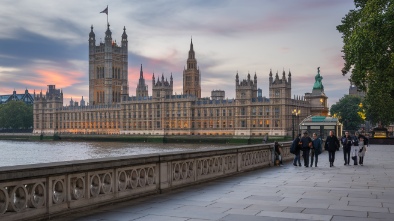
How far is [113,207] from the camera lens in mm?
9469

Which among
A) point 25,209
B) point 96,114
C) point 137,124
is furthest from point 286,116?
point 25,209

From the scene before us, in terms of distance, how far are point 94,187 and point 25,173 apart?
1.94 metres

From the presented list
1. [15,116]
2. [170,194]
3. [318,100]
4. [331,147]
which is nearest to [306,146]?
[331,147]

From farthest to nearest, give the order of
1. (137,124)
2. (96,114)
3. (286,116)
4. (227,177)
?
(96,114)
(137,124)
(286,116)
(227,177)

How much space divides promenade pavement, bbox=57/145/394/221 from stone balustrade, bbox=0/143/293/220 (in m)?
0.27

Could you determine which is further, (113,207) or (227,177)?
(227,177)

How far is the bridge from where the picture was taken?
26.4 feet

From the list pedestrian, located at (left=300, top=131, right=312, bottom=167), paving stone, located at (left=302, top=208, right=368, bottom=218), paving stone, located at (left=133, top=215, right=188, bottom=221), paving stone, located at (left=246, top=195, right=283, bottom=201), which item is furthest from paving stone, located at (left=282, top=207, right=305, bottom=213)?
pedestrian, located at (left=300, top=131, right=312, bottom=167)

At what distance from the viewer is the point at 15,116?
191125mm

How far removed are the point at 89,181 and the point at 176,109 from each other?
462 ft

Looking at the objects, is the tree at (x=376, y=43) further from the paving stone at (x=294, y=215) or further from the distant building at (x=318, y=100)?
the distant building at (x=318, y=100)

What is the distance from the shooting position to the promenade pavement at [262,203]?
8.65 m

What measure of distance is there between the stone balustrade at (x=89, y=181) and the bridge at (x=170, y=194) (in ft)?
0.05

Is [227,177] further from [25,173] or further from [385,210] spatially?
[25,173]
